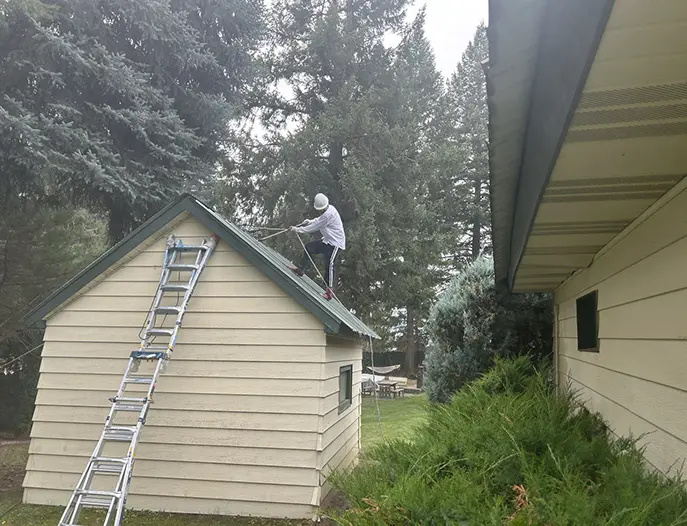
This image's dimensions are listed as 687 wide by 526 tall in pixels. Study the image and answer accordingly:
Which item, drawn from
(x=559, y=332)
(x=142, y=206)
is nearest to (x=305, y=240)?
(x=142, y=206)

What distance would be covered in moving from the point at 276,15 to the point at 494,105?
2138 centimetres

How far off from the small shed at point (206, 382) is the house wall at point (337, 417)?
6cm

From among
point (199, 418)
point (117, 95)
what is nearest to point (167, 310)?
point (199, 418)

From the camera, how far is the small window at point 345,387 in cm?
812

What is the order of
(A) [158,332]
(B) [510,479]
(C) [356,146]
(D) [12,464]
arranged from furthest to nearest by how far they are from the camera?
(C) [356,146], (D) [12,464], (A) [158,332], (B) [510,479]

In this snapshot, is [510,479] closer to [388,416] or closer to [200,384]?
[200,384]

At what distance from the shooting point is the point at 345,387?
8773 millimetres

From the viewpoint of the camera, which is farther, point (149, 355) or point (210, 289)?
point (210, 289)

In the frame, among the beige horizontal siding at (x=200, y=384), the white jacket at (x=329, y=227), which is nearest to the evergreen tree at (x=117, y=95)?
the beige horizontal siding at (x=200, y=384)

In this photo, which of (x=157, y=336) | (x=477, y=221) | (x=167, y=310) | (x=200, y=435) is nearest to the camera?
(x=167, y=310)

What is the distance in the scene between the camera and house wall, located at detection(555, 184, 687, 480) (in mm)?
2486

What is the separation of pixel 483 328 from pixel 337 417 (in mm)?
2915

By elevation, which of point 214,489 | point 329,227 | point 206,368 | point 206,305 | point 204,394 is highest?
point 329,227

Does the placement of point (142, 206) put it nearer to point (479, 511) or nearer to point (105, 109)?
point (105, 109)
